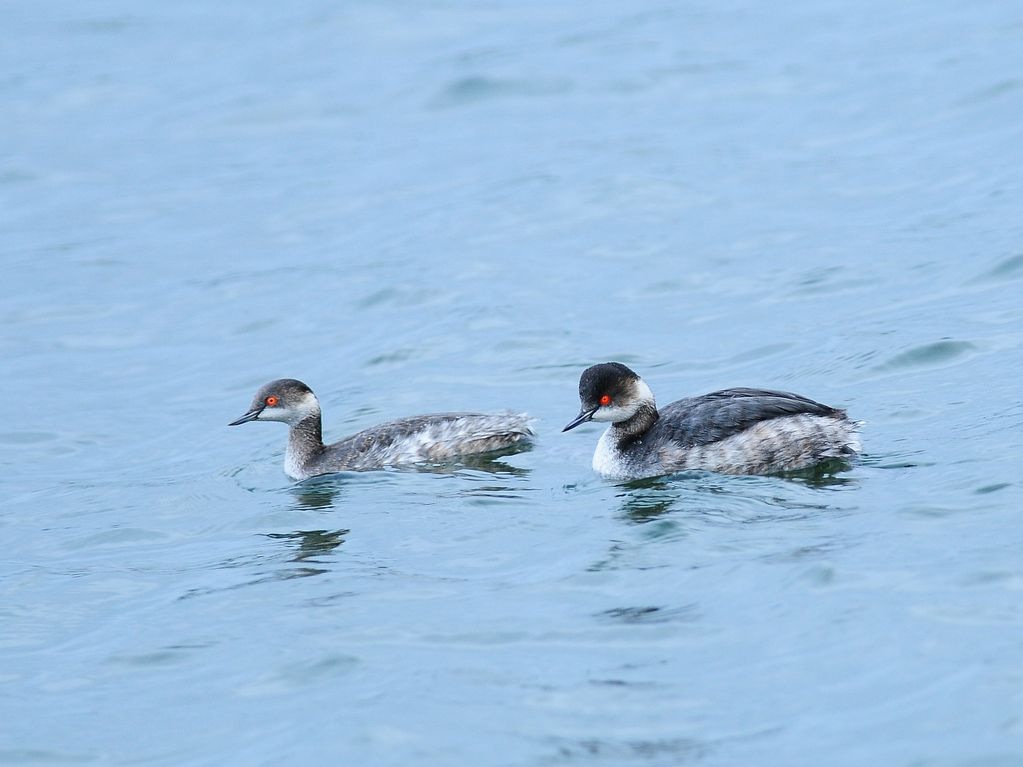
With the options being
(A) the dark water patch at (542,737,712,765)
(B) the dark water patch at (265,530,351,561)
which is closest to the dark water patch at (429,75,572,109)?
(B) the dark water patch at (265,530,351,561)

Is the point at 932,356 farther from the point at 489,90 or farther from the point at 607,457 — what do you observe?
the point at 489,90

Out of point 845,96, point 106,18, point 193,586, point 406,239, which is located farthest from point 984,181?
point 106,18

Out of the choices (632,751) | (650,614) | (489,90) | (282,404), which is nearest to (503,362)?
(282,404)

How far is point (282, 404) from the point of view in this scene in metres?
12.4

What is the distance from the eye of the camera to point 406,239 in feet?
60.0

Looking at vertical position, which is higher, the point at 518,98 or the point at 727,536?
the point at 518,98

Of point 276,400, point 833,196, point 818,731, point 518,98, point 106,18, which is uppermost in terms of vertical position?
point 106,18

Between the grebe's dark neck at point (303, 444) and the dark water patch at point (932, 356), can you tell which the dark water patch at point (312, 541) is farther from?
the dark water patch at point (932, 356)

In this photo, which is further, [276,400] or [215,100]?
[215,100]

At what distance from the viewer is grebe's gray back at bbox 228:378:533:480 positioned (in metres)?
11.9

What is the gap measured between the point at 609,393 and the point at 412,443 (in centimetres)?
160

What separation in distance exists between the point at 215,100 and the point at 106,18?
506 centimetres

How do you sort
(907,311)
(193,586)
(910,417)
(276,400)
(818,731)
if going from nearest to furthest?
(818,731)
(193,586)
(910,417)
(276,400)
(907,311)

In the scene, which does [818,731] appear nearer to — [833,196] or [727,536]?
[727,536]
